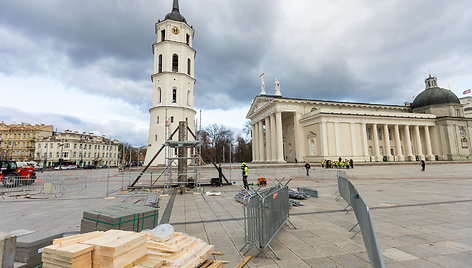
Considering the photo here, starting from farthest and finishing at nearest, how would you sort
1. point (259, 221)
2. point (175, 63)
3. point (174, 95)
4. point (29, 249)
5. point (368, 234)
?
point (175, 63)
point (174, 95)
point (259, 221)
point (29, 249)
point (368, 234)

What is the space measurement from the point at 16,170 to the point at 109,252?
2260 centimetres

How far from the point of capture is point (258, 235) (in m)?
3.93

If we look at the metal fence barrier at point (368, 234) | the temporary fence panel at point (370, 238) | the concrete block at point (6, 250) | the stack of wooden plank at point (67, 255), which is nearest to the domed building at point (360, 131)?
the metal fence barrier at point (368, 234)

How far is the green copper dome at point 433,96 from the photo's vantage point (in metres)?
54.3

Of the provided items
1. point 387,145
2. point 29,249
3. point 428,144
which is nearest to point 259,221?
point 29,249

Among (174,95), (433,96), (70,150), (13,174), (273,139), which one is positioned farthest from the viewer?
(70,150)

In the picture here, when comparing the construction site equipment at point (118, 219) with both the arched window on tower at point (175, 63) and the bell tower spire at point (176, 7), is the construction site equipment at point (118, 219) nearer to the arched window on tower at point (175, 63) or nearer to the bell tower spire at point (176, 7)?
the arched window on tower at point (175, 63)

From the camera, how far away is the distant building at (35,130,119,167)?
6775 centimetres

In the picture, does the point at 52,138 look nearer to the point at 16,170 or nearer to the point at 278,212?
the point at 16,170

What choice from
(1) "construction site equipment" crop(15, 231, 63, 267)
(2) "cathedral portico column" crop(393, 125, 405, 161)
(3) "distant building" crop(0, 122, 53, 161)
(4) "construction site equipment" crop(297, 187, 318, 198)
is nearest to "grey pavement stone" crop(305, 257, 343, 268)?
(1) "construction site equipment" crop(15, 231, 63, 267)

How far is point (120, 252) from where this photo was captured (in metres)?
2.63

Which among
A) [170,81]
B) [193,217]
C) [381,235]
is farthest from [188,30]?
[381,235]

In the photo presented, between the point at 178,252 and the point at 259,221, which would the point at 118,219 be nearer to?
the point at 178,252

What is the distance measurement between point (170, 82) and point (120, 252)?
3603 centimetres
